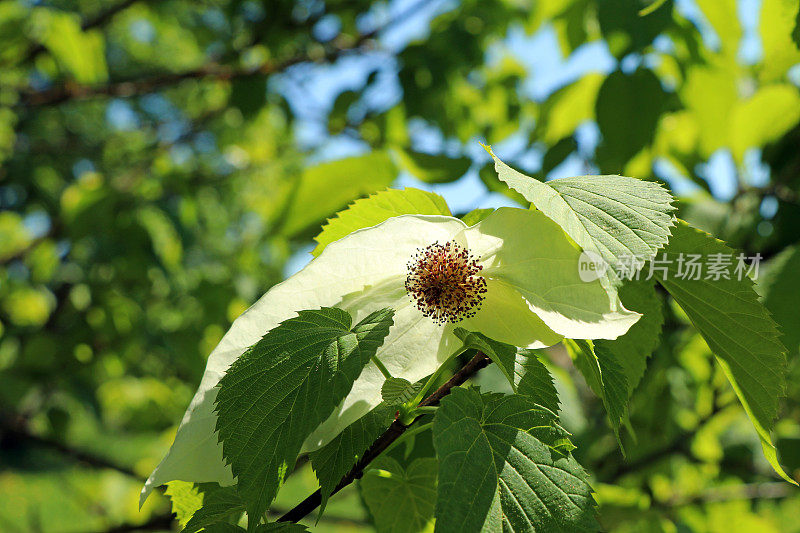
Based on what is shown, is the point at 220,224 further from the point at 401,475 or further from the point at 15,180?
the point at 401,475

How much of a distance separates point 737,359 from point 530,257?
0.18m

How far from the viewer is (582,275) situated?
0.33 m

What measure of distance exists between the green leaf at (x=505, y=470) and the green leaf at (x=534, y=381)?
0.03m

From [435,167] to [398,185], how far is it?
3.0 inches

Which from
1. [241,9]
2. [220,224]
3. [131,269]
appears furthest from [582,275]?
[220,224]

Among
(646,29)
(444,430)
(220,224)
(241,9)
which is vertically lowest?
(220,224)

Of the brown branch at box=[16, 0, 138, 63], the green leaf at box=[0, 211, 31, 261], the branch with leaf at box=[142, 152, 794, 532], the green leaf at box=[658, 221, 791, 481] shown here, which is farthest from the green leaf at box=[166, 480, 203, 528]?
the green leaf at box=[0, 211, 31, 261]

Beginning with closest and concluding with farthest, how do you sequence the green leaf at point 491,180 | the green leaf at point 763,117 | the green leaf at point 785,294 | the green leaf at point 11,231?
the green leaf at point 785,294 < the green leaf at point 491,180 < the green leaf at point 763,117 < the green leaf at point 11,231

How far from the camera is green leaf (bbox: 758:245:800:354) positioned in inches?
22.5

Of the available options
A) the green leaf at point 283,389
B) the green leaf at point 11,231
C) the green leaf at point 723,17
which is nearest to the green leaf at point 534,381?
the green leaf at point 283,389

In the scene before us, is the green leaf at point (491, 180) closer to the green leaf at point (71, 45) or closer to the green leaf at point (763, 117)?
the green leaf at point (763, 117)

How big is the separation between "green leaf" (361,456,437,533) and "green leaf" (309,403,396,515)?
7cm

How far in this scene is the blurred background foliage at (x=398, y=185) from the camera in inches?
31.6

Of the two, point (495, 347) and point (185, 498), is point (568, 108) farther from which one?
point (185, 498)
